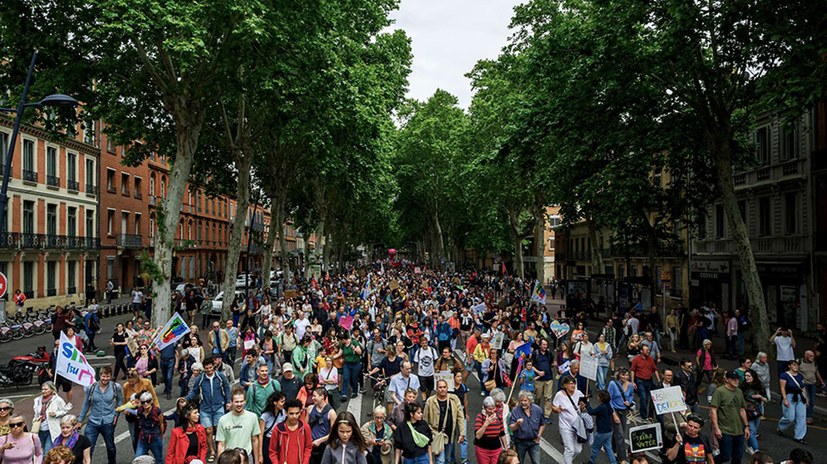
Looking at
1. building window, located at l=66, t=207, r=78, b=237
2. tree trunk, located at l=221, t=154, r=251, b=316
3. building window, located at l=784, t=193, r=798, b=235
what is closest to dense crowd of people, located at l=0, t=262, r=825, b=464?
tree trunk, located at l=221, t=154, r=251, b=316

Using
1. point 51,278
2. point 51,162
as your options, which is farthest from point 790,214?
point 51,162

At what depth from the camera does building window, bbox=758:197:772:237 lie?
28922 millimetres

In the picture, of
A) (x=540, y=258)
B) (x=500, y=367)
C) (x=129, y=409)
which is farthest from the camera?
(x=540, y=258)

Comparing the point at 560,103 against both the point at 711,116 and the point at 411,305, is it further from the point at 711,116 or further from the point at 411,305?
the point at 411,305

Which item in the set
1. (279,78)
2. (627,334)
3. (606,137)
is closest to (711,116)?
(606,137)

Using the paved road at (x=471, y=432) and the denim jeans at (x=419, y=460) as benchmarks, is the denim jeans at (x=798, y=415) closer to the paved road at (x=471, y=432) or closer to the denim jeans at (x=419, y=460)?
the paved road at (x=471, y=432)

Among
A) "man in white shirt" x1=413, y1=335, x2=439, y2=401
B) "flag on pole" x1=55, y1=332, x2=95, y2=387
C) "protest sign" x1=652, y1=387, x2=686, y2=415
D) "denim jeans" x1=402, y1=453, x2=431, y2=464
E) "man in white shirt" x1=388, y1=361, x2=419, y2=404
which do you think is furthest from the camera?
"man in white shirt" x1=413, y1=335, x2=439, y2=401

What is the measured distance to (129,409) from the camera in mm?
8859

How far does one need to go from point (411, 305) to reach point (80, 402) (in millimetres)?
11817

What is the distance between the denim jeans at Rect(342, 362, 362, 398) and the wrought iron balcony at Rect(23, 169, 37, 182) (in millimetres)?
27804

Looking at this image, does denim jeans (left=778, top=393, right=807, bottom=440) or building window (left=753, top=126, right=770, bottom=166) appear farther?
building window (left=753, top=126, right=770, bottom=166)

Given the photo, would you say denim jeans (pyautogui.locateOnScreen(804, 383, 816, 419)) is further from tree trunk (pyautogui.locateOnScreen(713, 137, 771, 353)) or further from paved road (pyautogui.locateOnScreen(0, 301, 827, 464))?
tree trunk (pyautogui.locateOnScreen(713, 137, 771, 353))

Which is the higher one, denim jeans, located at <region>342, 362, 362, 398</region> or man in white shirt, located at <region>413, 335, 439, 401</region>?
man in white shirt, located at <region>413, 335, 439, 401</region>

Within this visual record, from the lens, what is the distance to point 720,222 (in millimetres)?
33656
